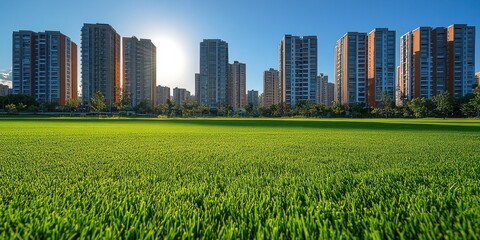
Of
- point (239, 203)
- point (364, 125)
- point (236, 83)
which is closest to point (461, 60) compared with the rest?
point (236, 83)

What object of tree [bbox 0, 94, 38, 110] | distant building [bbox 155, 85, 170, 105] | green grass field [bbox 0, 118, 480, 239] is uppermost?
distant building [bbox 155, 85, 170, 105]

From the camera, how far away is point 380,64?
7231 cm

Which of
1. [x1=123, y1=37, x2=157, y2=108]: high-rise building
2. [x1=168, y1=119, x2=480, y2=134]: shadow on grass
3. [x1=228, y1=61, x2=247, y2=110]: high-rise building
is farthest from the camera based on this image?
[x1=228, y1=61, x2=247, y2=110]: high-rise building

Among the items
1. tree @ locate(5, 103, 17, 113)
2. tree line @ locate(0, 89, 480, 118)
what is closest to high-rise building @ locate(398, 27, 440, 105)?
tree line @ locate(0, 89, 480, 118)

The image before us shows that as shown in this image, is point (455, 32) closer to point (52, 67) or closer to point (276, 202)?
point (276, 202)

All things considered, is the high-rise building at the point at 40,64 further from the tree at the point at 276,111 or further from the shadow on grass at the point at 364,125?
the shadow on grass at the point at 364,125

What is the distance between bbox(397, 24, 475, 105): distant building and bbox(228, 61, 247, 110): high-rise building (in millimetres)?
58791

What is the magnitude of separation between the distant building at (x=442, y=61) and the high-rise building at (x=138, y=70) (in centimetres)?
8291

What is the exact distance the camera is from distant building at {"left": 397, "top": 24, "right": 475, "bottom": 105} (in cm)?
6819

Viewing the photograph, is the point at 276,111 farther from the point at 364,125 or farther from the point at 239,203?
the point at 239,203

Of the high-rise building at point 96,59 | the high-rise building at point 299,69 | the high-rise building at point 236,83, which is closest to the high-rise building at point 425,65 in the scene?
the high-rise building at point 299,69

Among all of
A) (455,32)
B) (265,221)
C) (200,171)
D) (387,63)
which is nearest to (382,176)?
(265,221)

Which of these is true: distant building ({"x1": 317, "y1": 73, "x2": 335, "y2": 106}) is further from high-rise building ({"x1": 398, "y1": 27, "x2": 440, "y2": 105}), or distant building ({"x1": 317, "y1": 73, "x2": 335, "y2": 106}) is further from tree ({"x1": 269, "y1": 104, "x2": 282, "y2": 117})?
tree ({"x1": 269, "y1": 104, "x2": 282, "y2": 117})

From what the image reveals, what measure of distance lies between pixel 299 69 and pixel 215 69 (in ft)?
103
